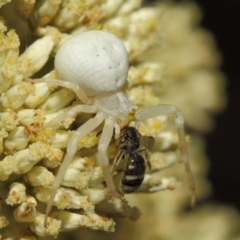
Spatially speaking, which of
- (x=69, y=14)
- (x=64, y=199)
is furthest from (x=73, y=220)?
(x=69, y=14)

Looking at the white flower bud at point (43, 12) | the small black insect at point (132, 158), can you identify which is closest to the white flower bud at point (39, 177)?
the small black insect at point (132, 158)

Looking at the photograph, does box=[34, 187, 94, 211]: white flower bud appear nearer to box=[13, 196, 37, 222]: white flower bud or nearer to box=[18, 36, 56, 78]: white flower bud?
box=[13, 196, 37, 222]: white flower bud

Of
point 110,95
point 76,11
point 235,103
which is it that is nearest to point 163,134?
point 110,95

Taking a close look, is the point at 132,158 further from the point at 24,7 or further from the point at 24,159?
the point at 24,7

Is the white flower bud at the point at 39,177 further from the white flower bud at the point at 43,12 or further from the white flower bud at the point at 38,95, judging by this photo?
the white flower bud at the point at 43,12

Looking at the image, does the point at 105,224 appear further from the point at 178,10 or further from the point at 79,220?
the point at 178,10

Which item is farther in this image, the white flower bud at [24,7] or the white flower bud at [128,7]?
the white flower bud at [128,7]

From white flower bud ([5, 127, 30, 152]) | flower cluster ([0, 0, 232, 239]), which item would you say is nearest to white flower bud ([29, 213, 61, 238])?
flower cluster ([0, 0, 232, 239])
